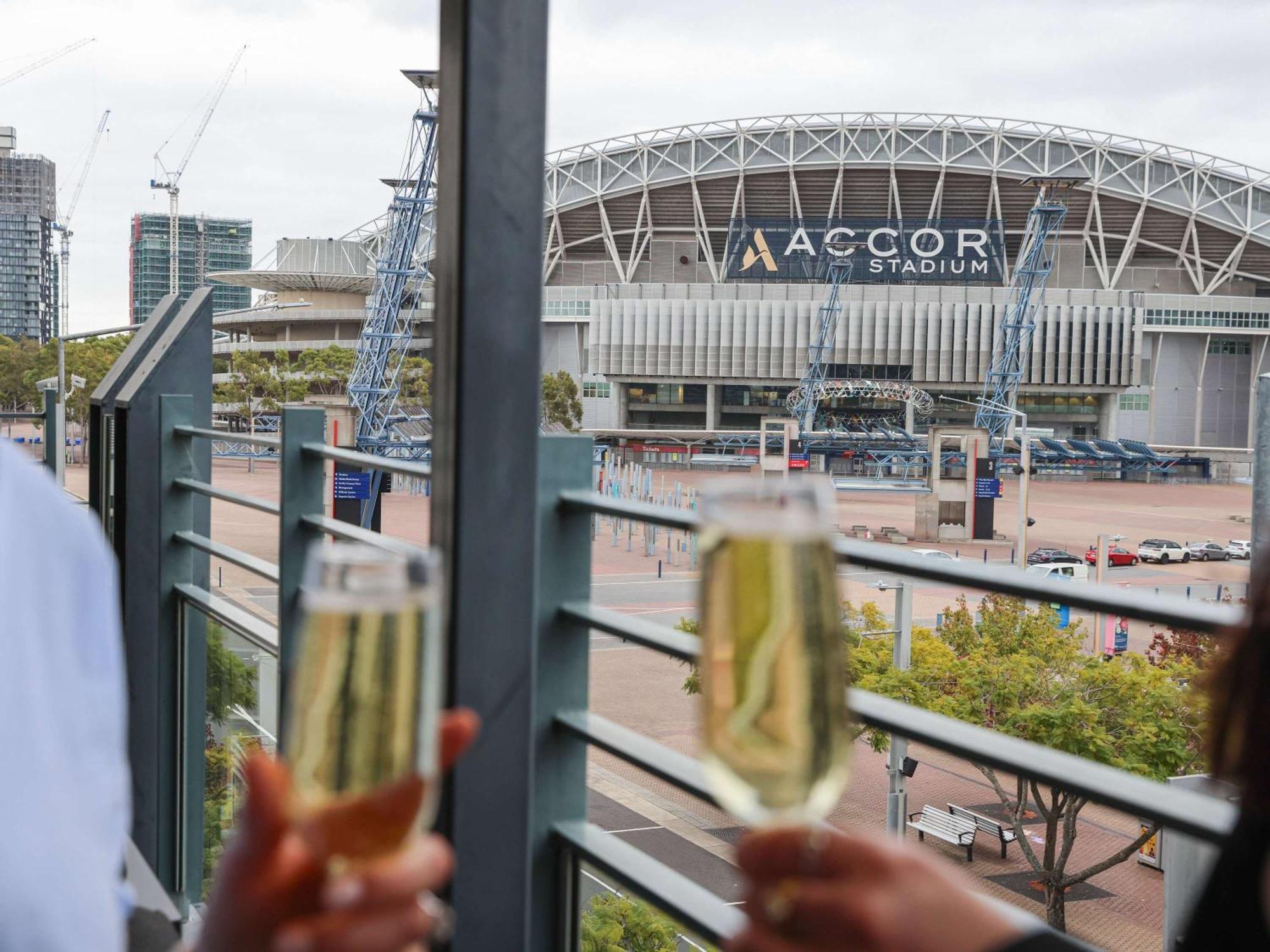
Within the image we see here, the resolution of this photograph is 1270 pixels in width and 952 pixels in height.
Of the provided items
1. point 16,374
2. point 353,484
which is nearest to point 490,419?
point 353,484

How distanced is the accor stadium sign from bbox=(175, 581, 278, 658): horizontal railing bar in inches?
2671

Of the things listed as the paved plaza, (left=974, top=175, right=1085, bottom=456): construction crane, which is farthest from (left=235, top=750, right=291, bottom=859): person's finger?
(left=974, top=175, right=1085, bottom=456): construction crane

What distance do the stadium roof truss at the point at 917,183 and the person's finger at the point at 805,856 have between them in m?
76.2

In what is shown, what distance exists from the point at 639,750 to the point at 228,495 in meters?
2.21

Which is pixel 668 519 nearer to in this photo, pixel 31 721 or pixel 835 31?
pixel 31 721

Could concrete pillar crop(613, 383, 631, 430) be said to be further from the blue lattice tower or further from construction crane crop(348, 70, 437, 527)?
construction crane crop(348, 70, 437, 527)

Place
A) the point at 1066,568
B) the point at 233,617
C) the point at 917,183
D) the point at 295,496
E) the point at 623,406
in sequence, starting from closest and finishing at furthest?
the point at 295,496, the point at 233,617, the point at 1066,568, the point at 623,406, the point at 917,183

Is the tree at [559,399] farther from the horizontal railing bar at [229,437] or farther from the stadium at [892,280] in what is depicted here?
the horizontal railing bar at [229,437]

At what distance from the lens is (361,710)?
0.62 meters

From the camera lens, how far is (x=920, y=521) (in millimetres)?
39719

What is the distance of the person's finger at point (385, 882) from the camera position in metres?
0.63

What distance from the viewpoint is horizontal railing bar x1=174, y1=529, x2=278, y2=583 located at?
334cm

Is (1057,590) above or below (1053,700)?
above

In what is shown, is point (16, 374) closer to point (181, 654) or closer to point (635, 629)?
point (181, 654)
